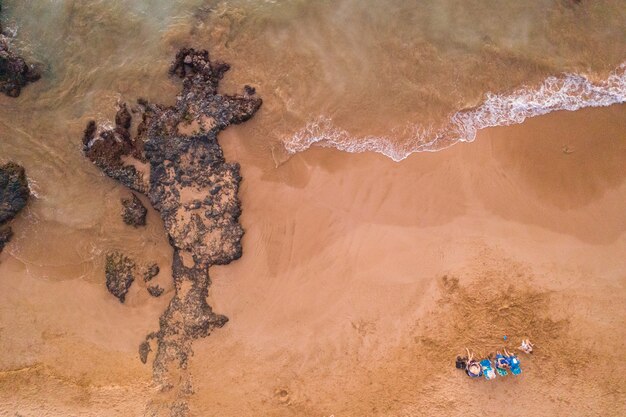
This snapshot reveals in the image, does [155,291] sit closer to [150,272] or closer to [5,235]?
[150,272]

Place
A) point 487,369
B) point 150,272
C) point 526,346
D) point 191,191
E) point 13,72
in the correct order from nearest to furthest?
1. point 487,369
2. point 526,346
3. point 191,191
4. point 150,272
5. point 13,72

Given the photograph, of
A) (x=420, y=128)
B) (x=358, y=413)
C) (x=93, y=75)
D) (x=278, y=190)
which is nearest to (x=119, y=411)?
(x=358, y=413)

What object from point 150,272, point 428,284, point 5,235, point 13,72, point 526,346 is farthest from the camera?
point 5,235

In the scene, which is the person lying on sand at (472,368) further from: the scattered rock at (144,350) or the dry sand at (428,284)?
the scattered rock at (144,350)

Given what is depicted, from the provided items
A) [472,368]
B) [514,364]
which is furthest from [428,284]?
[514,364]

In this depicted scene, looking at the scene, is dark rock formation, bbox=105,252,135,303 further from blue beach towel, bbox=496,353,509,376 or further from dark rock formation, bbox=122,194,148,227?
blue beach towel, bbox=496,353,509,376

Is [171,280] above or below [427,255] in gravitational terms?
above

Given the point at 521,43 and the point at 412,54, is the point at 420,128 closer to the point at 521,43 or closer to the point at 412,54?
the point at 412,54
